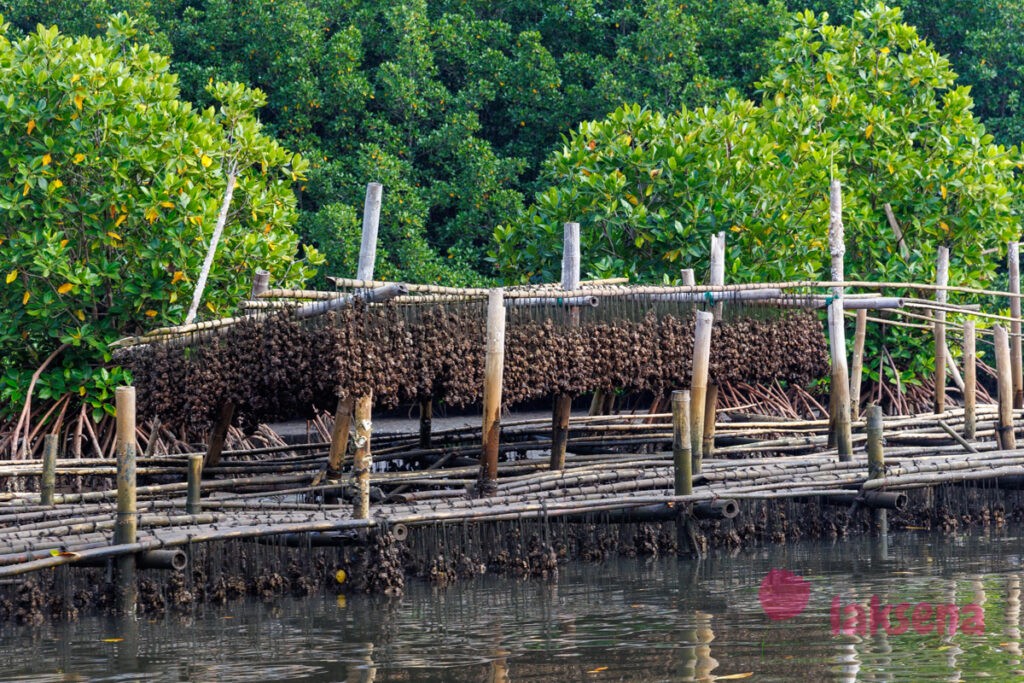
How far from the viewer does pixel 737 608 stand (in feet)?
35.4

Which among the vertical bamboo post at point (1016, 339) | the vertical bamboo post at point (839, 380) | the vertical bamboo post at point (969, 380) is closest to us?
the vertical bamboo post at point (839, 380)

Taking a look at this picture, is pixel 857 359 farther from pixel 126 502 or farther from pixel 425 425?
pixel 126 502

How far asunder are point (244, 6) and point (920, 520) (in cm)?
1289

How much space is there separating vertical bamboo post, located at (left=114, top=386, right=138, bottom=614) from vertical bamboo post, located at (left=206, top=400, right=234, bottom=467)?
2603 mm

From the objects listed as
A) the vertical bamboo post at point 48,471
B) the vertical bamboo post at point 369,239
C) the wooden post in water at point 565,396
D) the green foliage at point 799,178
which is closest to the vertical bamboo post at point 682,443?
the wooden post in water at point 565,396

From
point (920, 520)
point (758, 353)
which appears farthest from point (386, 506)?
point (920, 520)

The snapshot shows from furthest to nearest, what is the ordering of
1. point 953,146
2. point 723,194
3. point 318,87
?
point 318,87 → point 953,146 → point 723,194

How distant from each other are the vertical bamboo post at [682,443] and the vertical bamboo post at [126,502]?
4144 millimetres

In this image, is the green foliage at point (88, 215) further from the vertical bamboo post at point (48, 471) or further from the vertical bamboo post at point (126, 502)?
the vertical bamboo post at point (126, 502)

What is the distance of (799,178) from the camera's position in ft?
59.7

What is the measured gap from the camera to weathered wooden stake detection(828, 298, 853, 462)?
14023mm

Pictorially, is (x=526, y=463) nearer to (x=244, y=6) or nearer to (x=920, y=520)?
(x=920, y=520)

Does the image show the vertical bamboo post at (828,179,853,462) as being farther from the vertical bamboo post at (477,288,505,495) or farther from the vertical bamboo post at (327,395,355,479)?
the vertical bamboo post at (327,395,355,479)

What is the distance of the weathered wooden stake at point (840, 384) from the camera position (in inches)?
552
